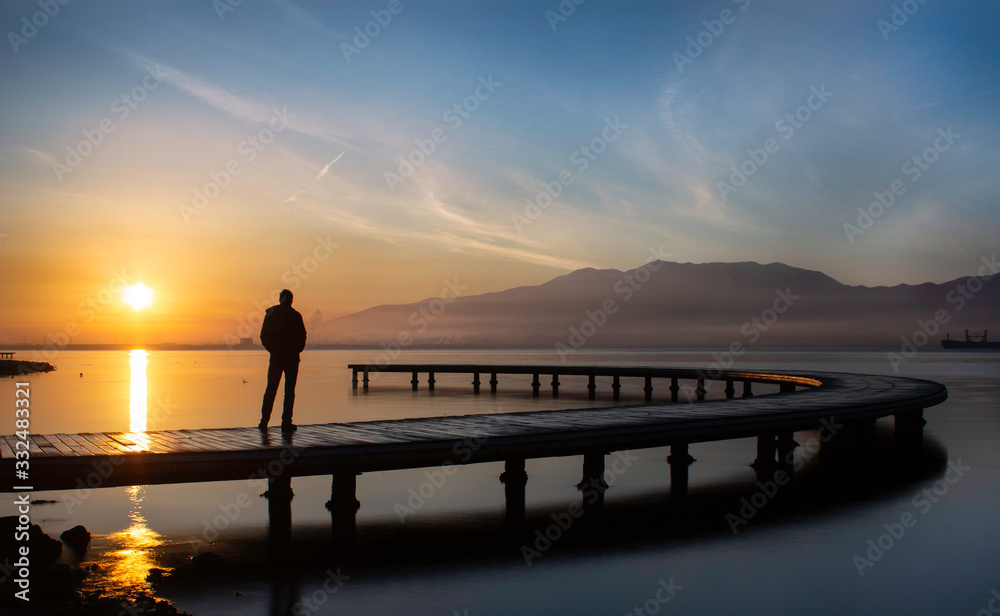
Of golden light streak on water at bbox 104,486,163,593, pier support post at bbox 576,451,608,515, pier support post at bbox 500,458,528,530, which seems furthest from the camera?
pier support post at bbox 576,451,608,515

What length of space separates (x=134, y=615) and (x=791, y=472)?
50.8 feet

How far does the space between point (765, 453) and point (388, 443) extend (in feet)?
35.3

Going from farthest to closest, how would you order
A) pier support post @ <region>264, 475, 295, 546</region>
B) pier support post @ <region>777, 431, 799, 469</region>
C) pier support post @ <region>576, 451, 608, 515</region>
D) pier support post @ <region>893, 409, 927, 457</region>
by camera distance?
pier support post @ <region>893, 409, 927, 457</region> < pier support post @ <region>777, 431, 799, 469</region> < pier support post @ <region>576, 451, 608, 515</region> < pier support post @ <region>264, 475, 295, 546</region>

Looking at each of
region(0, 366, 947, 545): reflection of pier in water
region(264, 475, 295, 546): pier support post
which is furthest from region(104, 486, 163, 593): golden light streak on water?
region(264, 475, 295, 546): pier support post

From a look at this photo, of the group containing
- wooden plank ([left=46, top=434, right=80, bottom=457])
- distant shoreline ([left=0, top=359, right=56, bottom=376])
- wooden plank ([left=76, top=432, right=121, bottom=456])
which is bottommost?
distant shoreline ([left=0, top=359, right=56, bottom=376])

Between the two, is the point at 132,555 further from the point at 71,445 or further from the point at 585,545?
the point at 585,545

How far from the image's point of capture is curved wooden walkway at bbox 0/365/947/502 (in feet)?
32.8

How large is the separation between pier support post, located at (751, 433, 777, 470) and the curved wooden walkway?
25 millimetres

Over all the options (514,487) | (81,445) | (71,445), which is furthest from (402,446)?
(71,445)

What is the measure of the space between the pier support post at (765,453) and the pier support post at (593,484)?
18.2 feet

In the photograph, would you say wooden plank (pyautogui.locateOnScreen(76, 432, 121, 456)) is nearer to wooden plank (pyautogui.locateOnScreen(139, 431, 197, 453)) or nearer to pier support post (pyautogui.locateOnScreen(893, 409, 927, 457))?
wooden plank (pyautogui.locateOnScreen(139, 431, 197, 453))

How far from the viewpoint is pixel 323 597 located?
393 inches

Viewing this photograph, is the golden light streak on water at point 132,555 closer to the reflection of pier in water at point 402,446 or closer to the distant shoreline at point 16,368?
the reflection of pier in water at point 402,446

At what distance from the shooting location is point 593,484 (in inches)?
589
